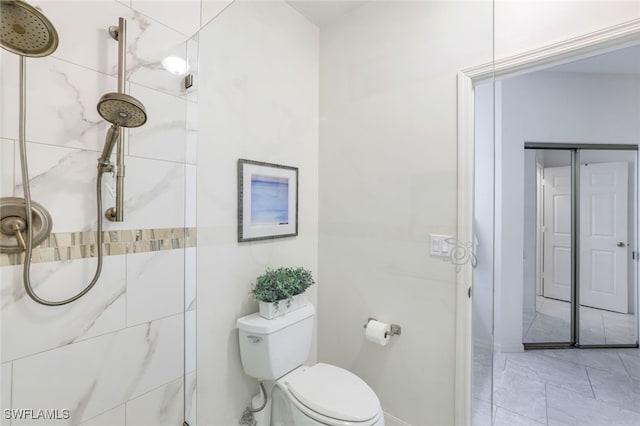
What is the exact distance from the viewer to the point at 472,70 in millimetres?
1286

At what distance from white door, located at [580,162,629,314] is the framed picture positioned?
10.5 feet

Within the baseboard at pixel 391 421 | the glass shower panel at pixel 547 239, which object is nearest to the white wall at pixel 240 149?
the baseboard at pixel 391 421

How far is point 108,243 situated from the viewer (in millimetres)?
1116

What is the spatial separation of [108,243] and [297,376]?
1.08 m

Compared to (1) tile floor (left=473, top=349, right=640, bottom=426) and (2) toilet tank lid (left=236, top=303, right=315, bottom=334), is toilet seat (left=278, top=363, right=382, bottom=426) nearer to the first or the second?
(2) toilet tank lid (left=236, top=303, right=315, bottom=334)

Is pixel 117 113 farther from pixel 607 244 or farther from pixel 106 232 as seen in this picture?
pixel 607 244

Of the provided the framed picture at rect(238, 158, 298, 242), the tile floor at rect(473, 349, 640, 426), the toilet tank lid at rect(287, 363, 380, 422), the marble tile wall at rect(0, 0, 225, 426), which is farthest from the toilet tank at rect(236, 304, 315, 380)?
the tile floor at rect(473, 349, 640, 426)

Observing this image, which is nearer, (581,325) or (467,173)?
(467,173)

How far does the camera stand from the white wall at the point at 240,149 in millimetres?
1427

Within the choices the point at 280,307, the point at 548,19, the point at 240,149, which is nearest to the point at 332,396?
the point at 280,307

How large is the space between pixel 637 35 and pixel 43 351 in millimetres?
2517

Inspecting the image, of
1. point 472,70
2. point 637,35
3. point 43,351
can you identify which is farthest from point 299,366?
point 637,35

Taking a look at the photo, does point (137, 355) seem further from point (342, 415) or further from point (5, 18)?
point (5, 18)

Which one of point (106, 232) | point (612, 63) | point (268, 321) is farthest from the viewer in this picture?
point (612, 63)
